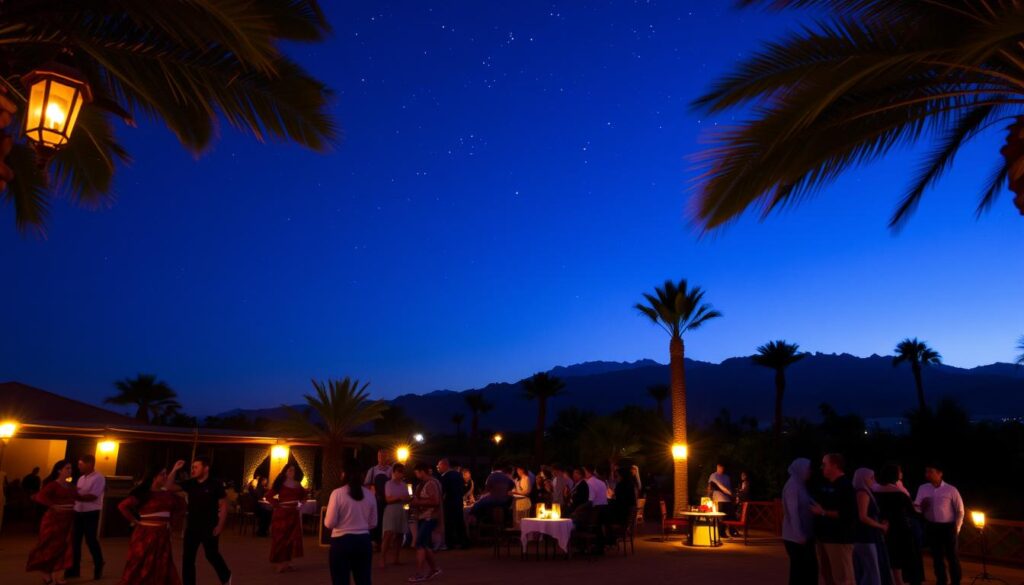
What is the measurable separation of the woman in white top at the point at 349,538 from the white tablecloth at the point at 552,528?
Answer: 590cm

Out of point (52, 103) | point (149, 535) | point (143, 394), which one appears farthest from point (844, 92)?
point (143, 394)

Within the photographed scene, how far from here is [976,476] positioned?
58.1ft

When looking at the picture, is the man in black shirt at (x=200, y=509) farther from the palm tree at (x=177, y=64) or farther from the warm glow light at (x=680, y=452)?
the warm glow light at (x=680, y=452)

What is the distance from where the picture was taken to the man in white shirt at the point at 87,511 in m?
9.84

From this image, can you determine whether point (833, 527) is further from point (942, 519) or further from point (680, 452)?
point (680, 452)

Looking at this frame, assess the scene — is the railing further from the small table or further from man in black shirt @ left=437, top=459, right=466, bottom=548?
man in black shirt @ left=437, top=459, right=466, bottom=548

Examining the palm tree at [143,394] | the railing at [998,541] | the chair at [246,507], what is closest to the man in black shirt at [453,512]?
the chair at [246,507]

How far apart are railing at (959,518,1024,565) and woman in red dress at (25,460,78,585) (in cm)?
1380

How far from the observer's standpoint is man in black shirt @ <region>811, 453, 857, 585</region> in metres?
7.09

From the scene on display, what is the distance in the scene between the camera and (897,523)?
29.5ft

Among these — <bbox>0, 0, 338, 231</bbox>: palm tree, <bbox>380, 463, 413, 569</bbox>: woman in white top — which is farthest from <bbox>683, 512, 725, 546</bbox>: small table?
<bbox>0, 0, 338, 231</bbox>: palm tree

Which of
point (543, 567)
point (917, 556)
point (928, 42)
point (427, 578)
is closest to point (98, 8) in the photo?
point (928, 42)

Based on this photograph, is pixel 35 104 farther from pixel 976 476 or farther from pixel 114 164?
pixel 976 476

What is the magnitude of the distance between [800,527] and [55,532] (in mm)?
8996
